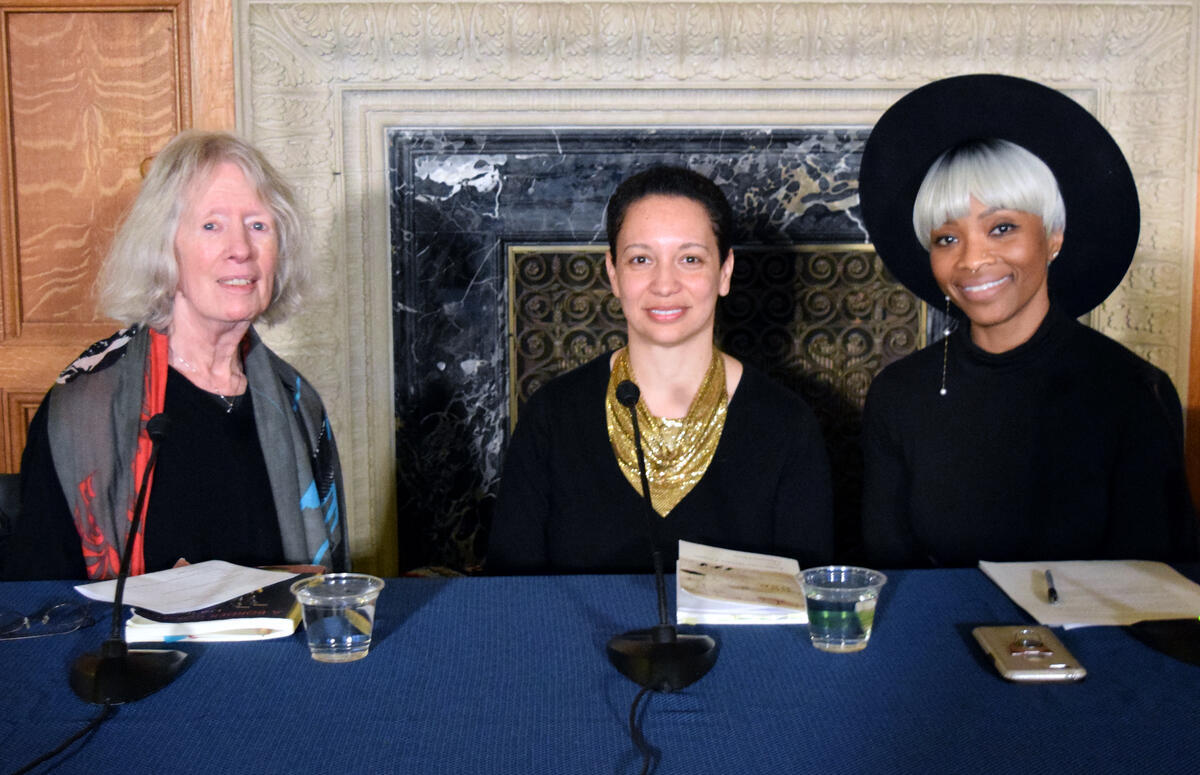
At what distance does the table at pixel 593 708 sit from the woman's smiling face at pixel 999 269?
0.73 meters

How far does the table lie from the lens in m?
0.95

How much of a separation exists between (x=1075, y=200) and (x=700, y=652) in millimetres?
1255

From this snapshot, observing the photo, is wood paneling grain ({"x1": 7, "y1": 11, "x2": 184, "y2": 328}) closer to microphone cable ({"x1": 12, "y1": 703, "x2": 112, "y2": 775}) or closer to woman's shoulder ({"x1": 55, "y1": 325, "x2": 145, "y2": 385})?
woman's shoulder ({"x1": 55, "y1": 325, "x2": 145, "y2": 385})

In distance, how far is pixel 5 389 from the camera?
292cm

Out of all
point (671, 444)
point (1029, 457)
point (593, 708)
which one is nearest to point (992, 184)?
point (1029, 457)

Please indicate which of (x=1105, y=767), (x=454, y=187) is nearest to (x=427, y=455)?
(x=454, y=187)

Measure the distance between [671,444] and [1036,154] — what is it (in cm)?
86

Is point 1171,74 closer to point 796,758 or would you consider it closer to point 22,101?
point 796,758

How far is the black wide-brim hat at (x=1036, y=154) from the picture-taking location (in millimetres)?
1872

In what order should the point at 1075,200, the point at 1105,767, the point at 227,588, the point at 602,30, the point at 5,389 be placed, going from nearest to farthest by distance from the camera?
Result: 1. the point at 1105,767
2. the point at 227,588
3. the point at 1075,200
4. the point at 602,30
5. the point at 5,389

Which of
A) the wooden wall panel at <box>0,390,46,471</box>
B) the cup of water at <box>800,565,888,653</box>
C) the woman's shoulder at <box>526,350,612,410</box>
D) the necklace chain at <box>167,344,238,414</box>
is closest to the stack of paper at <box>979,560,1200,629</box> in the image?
the cup of water at <box>800,565,888,653</box>

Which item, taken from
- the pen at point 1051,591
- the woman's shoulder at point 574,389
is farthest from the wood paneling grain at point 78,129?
the pen at point 1051,591

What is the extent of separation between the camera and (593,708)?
1.05 m

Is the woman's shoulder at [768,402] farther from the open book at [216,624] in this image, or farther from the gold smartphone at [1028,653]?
the open book at [216,624]
